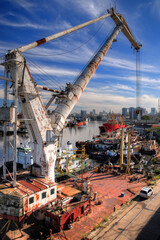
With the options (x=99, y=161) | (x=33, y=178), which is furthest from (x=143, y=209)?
(x=99, y=161)

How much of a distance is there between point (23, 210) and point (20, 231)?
1949mm

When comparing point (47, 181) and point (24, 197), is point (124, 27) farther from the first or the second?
point (24, 197)

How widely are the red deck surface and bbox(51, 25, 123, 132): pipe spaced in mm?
7328

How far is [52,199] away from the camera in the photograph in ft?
40.4

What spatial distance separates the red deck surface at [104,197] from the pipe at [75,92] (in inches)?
289

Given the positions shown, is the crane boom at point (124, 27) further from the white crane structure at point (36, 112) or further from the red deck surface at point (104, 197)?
the red deck surface at point (104, 197)

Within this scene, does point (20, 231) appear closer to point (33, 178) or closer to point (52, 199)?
point (52, 199)

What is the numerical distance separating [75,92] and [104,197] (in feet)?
34.2

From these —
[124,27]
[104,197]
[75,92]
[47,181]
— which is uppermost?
[124,27]

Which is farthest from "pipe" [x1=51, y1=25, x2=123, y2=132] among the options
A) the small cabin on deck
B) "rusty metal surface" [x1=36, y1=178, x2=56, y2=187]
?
the small cabin on deck

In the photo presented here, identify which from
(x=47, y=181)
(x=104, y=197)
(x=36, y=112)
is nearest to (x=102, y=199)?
(x=104, y=197)

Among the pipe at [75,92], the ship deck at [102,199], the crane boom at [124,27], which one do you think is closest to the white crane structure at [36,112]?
the pipe at [75,92]

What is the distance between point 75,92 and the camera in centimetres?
1669

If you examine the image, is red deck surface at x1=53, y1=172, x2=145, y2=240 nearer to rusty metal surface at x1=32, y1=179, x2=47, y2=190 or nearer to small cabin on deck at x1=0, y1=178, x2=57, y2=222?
small cabin on deck at x1=0, y1=178, x2=57, y2=222
